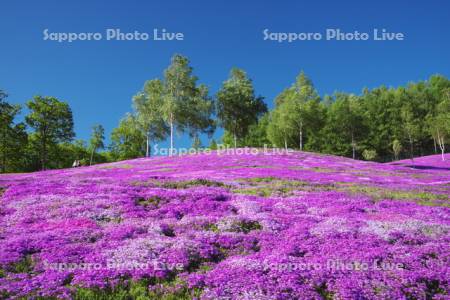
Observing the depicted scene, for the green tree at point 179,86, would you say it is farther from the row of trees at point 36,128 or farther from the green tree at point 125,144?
the green tree at point 125,144

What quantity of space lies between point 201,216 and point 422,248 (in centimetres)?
806

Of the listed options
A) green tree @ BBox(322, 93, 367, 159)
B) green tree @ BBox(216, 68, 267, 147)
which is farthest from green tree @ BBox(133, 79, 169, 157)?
green tree @ BBox(322, 93, 367, 159)

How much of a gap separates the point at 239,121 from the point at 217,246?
211 ft

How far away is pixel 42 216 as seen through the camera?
13609mm

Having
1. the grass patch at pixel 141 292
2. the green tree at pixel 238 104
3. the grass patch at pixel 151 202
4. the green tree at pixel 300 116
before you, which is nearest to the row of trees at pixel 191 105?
the green tree at pixel 238 104

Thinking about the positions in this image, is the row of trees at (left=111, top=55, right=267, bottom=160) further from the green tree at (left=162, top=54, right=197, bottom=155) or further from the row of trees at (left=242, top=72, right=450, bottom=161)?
the row of trees at (left=242, top=72, right=450, bottom=161)

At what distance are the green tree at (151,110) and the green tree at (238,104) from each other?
507 inches

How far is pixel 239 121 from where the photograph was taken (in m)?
74.3

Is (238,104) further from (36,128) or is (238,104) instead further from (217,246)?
(217,246)

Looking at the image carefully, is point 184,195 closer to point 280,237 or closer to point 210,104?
point 280,237

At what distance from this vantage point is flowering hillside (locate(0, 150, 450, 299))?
769cm

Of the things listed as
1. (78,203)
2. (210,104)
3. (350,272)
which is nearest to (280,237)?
(350,272)

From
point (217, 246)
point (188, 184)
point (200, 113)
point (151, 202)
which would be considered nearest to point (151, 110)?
point (200, 113)

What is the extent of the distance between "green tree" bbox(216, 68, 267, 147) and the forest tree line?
0.72 ft
